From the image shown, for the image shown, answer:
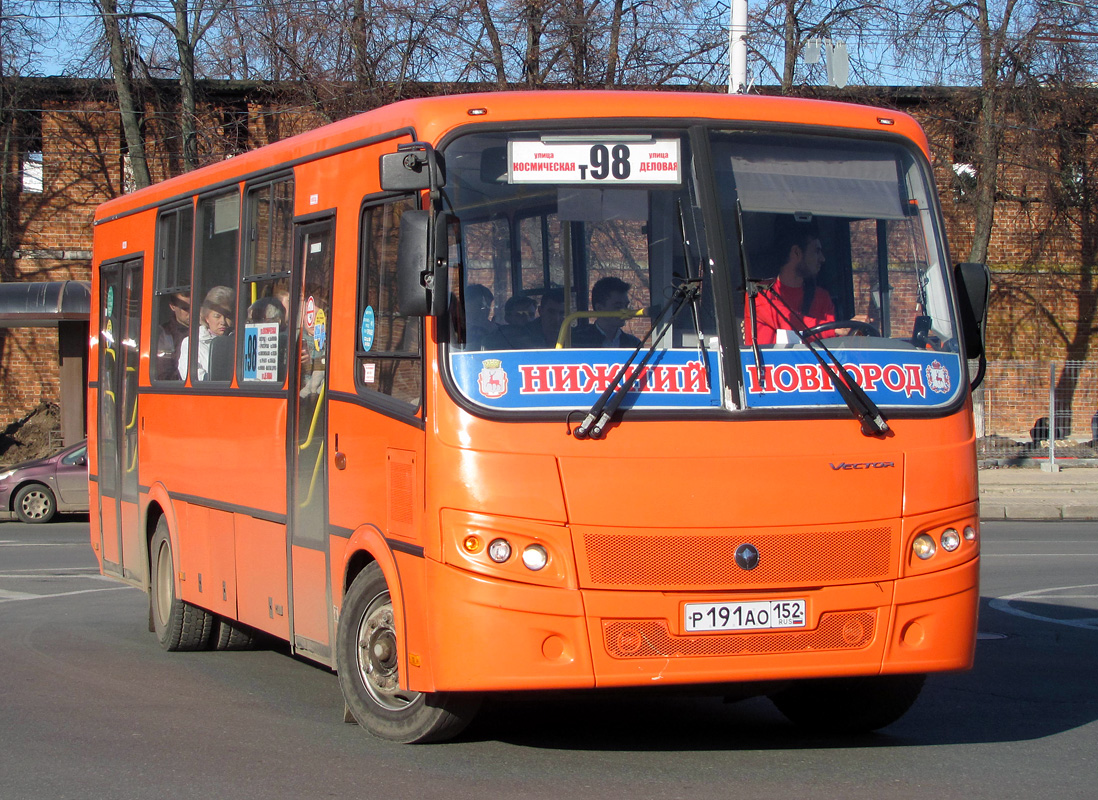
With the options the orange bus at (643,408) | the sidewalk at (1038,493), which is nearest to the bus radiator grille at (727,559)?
A: the orange bus at (643,408)

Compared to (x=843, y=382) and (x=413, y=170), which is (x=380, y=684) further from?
(x=843, y=382)

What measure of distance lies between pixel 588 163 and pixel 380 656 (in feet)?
7.88

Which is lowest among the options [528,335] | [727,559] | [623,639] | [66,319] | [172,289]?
[623,639]

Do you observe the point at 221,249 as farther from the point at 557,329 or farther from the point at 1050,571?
the point at 1050,571

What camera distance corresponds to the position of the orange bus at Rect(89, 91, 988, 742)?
569cm

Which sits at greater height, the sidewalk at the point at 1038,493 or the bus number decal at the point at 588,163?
the bus number decal at the point at 588,163

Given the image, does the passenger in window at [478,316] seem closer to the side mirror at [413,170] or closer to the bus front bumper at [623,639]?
the side mirror at [413,170]

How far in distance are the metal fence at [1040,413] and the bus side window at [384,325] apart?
66.1ft

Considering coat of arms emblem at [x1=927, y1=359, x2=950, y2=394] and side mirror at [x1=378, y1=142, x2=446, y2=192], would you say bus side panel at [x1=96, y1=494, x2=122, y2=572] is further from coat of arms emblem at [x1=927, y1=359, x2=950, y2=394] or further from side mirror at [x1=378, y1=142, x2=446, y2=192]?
coat of arms emblem at [x1=927, y1=359, x2=950, y2=394]

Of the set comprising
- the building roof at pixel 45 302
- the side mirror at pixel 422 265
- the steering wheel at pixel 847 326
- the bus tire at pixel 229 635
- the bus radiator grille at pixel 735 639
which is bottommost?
the bus tire at pixel 229 635

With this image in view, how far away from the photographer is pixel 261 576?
8.17 metres

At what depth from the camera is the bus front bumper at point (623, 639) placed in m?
5.63

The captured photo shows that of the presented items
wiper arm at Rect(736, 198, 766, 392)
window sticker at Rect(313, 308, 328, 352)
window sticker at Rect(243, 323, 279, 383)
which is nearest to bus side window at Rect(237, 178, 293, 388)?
window sticker at Rect(243, 323, 279, 383)

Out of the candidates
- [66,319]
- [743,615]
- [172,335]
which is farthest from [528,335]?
[66,319]
